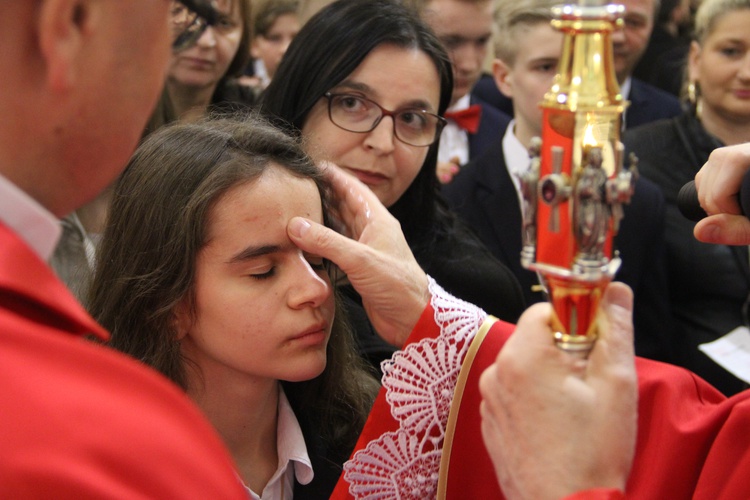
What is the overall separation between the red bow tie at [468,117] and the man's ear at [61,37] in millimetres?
3008

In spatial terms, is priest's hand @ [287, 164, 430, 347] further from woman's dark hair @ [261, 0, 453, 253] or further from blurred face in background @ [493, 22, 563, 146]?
blurred face in background @ [493, 22, 563, 146]

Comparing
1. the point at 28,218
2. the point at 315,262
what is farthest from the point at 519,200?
the point at 28,218

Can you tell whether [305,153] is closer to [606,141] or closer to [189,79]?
[606,141]

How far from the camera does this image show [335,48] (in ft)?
8.01

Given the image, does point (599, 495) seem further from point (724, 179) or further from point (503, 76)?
point (503, 76)

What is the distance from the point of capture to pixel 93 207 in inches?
103

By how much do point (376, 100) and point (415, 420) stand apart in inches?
39.3

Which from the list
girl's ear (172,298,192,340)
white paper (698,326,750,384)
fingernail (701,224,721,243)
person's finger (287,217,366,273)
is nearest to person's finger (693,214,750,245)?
fingernail (701,224,721,243)

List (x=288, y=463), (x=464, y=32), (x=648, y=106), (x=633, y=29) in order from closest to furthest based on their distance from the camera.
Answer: (x=288, y=463)
(x=464, y=32)
(x=633, y=29)
(x=648, y=106)

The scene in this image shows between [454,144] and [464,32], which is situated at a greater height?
[464,32]

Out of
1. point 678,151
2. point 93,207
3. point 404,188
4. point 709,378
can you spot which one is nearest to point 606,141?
point 404,188

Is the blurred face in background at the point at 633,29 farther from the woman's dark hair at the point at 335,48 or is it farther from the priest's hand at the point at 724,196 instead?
the priest's hand at the point at 724,196

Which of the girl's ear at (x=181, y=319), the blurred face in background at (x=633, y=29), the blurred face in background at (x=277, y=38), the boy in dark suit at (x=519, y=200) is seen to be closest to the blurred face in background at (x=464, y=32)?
the boy in dark suit at (x=519, y=200)

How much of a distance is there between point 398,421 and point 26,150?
938 millimetres
